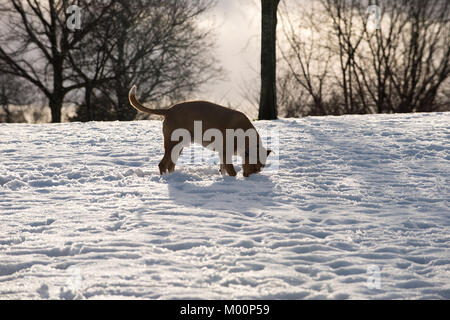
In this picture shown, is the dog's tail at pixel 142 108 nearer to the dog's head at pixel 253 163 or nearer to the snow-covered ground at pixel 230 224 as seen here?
the snow-covered ground at pixel 230 224

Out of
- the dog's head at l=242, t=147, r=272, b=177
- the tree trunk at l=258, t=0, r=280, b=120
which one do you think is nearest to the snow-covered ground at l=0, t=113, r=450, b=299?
the dog's head at l=242, t=147, r=272, b=177

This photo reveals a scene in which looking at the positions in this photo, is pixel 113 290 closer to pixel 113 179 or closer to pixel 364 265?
pixel 364 265

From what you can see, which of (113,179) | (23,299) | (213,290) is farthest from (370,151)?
(23,299)

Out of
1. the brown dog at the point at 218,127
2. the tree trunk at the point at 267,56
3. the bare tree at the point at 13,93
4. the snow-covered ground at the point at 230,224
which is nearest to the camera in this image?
the snow-covered ground at the point at 230,224

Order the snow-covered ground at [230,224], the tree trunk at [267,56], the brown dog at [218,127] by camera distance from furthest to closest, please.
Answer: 1. the tree trunk at [267,56]
2. the brown dog at [218,127]
3. the snow-covered ground at [230,224]

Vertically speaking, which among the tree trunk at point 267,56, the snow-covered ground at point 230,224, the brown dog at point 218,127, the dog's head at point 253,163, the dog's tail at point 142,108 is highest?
the tree trunk at point 267,56

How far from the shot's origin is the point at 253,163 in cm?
809

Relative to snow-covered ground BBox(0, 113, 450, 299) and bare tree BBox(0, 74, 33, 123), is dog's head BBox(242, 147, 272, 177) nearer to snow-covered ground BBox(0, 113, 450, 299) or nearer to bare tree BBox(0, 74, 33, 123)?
snow-covered ground BBox(0, 113, 450, 299)

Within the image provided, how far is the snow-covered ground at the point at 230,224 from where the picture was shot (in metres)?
4.33

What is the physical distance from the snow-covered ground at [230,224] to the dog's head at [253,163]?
161mm

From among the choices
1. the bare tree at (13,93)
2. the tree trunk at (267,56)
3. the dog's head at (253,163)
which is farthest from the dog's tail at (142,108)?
the bare tree at (13,93)

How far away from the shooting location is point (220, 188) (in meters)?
7.50

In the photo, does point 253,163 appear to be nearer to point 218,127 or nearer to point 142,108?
point 218,127

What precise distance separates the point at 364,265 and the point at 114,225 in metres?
2.76
